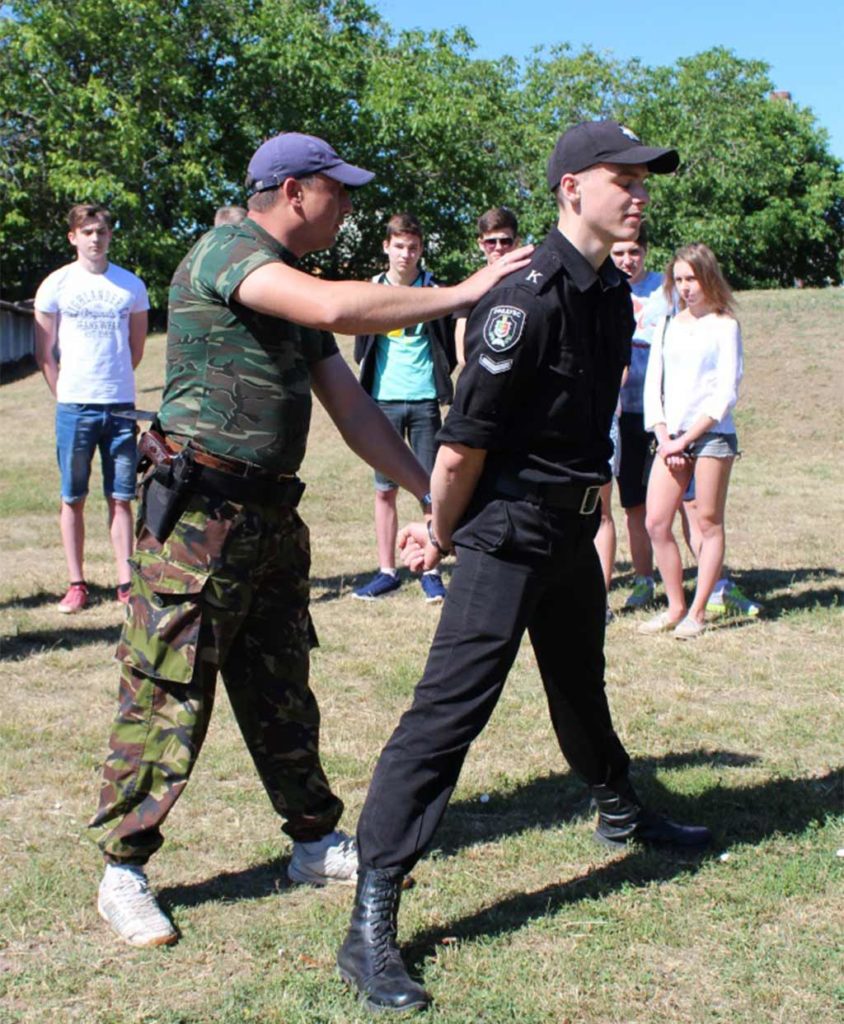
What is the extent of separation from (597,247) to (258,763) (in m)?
1.87

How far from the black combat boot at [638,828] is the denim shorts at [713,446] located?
2.97m

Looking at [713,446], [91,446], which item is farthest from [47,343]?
[713,446]

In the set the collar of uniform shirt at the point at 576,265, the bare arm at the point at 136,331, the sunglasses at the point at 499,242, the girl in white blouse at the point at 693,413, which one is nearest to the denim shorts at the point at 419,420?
the sunglasses at the point at 499,242

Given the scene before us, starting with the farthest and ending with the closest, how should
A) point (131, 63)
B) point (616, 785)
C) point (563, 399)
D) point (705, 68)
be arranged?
point (705, 68) < point (131, 63) < point (616, 785) < point (563, 399)

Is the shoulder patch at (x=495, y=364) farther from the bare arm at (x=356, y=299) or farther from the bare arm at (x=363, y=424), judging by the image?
the bare arm at (x=363, y=424)

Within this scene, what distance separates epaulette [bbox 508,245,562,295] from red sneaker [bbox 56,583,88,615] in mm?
5027

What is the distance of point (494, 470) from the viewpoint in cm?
326

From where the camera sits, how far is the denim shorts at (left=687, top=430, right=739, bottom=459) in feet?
21.5

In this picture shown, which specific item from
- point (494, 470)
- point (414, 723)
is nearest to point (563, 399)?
point (494, 470)

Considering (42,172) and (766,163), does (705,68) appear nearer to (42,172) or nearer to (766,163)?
(766,163)

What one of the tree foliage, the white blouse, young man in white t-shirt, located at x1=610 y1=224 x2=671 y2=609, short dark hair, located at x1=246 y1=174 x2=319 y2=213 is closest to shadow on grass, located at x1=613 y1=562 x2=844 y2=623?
young man in white t-shirt, located at x1=610 y1=224 x2=671 y2=609

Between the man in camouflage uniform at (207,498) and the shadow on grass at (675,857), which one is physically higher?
the man in camouflage uniform at (207,498)

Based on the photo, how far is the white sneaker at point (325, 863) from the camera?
3.81 m

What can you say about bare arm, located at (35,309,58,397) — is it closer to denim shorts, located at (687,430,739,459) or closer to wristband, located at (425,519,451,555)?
denim shorts, located at (687,430,739,459)
